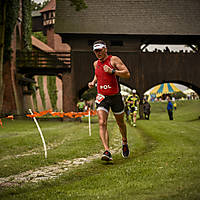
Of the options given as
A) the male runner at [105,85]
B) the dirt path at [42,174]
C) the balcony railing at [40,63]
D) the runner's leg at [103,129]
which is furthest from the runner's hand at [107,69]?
the balcony railing at [40,63]

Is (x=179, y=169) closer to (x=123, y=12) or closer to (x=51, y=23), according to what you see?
(x=123, y=12)

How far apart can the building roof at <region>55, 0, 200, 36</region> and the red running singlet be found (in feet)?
66.3

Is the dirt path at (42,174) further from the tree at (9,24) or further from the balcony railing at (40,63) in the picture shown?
the balcony railing at (40,63)

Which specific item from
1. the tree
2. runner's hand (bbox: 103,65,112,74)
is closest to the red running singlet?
runner's hand (bbox: 103,65,112,74)

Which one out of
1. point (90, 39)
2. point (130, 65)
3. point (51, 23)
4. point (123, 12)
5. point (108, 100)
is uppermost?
point (51, 23)

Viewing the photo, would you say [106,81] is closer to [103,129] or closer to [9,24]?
[103,129]

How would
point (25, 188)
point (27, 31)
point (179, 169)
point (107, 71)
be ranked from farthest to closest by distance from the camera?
point (27, 31) < point (107, 71) < point (179, 169) < point (25, 188)

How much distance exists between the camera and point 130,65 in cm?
2594

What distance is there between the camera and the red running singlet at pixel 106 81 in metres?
5.94

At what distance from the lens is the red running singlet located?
19.5 feet

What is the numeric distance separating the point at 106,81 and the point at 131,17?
23.1 metres

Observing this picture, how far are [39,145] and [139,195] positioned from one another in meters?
7.28

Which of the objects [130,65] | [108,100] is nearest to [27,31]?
[130,65]

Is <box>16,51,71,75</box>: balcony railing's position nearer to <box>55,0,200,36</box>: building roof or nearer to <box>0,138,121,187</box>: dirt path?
<box>55,0,200,36</box>: building roof
